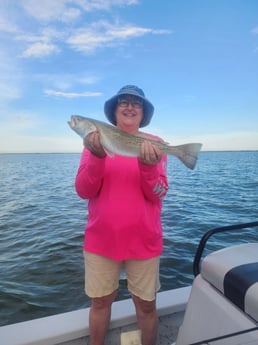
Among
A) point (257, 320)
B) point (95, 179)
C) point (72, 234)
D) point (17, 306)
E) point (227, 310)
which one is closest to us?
point (257, 320)

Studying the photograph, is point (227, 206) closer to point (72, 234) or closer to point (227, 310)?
point (72, 234)

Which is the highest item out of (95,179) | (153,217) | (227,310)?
(95,179)

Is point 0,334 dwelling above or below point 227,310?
below

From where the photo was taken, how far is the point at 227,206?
14.5 metres

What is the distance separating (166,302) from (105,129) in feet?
6.64

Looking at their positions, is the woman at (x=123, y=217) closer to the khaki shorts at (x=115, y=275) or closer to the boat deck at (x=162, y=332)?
A: the khaki shorts at (x=115, y=275)

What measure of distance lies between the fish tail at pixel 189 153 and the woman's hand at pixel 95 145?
2.69 feet

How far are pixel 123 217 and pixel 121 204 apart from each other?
111mm

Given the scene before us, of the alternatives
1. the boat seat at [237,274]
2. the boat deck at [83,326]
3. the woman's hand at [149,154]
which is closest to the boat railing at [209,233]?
the boat seat at [237,274]

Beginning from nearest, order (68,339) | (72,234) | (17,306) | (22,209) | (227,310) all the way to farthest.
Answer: (227,310) < (68,339) < (17,306) < (72,234) < (22,209)

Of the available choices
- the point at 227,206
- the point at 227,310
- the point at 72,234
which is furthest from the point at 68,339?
the point at 227,206

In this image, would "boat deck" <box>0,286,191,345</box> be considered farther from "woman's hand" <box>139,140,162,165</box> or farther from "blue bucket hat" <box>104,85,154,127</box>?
"blue bucket hat" <box>104,85,154,127</box>

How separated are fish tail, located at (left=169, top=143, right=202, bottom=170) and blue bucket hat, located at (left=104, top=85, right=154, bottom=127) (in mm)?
449

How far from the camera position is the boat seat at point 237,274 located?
6.27 feet
